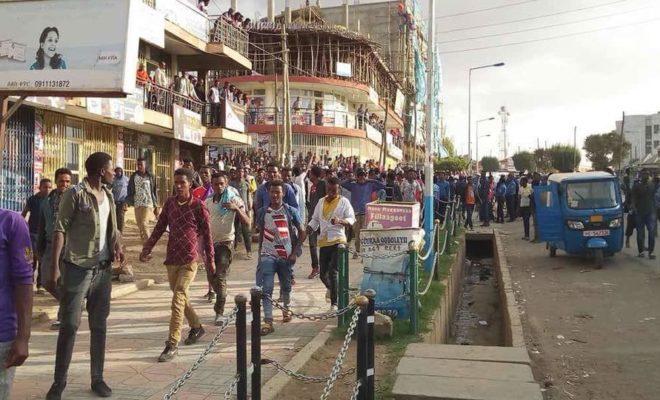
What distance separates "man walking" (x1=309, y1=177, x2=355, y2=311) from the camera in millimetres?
7672

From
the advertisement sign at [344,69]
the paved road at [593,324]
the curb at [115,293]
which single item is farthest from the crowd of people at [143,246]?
the advertisement sign at [344,69]

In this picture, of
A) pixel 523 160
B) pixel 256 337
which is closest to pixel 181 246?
pixel 256 337

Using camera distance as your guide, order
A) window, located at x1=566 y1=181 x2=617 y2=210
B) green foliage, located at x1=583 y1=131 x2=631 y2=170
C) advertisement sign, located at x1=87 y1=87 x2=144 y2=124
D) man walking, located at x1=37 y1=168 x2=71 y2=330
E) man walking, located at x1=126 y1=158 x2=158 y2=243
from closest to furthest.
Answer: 1. man walking, located at x1=37 y1=168 x2=71 y2=330
2. man walking, located at x1=126 y1=158 x2=158 y2=243
3. window, located at x1=566 y1=181 x2=617 y2=210
4. advertisement sign, located at x1=87 y1=87 x2=144 y2=124
5. green foliage, located at x1=583 y1=131 x2=631 y2=170

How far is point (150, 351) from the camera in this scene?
19.8 ft

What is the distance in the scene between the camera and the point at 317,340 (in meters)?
6.43

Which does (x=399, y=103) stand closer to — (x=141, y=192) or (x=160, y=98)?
(x=160, y=98)

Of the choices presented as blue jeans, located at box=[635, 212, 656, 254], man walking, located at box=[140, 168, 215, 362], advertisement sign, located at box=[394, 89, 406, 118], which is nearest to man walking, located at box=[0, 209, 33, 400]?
man walking, located at box=[140, 168, 215, 362]

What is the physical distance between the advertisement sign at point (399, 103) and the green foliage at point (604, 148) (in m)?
22.3

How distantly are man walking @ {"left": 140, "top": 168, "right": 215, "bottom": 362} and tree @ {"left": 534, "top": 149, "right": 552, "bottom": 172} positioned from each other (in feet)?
265

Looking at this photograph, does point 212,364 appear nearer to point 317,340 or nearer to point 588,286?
point 317,340

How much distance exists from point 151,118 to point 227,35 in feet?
18.7

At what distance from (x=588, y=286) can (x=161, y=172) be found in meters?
13.0

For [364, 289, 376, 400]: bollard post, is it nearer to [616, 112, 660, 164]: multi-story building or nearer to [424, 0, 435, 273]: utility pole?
[424, 0, 435, 273]: utility pole

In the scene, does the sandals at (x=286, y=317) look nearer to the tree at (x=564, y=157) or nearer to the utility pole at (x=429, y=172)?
the utility pole at (x=429, y=172)
